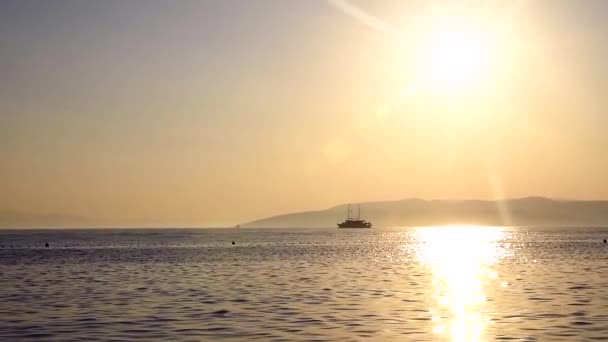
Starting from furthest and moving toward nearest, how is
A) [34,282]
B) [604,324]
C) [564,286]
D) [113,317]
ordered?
[34,282] → [564,286] → [113,317] → [604,324]

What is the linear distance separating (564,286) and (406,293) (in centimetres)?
1242

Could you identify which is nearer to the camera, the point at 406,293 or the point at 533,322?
the point at 533,322

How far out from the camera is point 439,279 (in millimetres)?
58188

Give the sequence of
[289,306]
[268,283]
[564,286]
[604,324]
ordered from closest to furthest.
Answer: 1. [604,324]
2. [289,306]
3. [564,286]
4. [268,283]

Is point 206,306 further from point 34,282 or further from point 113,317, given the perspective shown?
point 34,282

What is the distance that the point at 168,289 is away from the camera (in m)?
51.6

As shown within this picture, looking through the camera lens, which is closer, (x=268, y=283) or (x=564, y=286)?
(x=564, y=286)

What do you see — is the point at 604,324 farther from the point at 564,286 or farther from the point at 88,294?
the point at 88,294

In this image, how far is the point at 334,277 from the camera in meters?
61.6

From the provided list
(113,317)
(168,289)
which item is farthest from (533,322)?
(168,289)

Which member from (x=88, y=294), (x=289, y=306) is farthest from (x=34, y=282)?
(x=289, y=306)

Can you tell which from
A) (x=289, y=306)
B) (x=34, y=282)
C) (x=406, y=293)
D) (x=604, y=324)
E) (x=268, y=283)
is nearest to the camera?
(x=604, y=324)

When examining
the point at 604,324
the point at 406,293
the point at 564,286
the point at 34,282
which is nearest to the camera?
the point at 604,324

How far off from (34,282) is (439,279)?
3392 centimetres
